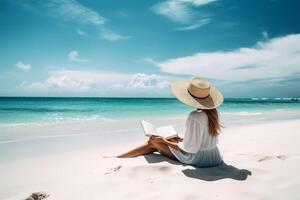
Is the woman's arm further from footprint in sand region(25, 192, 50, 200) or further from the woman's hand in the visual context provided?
footprint in sand region(25, 192, 50, 200)

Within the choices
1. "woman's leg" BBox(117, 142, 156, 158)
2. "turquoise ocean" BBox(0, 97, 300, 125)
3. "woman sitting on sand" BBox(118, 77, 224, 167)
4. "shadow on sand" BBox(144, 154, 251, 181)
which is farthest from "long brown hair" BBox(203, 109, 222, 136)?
"turquoise ocean" BBox(0, 97, 300, 125)

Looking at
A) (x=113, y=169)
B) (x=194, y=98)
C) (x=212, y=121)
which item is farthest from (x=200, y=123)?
(x=113, y=169)

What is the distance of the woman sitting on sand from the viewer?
362 centimetres

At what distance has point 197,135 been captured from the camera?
3.71 metres

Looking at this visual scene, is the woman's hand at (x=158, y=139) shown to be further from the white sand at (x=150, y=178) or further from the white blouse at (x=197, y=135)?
the white blouse at (x=197, y=135)

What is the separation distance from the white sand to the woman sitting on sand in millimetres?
174

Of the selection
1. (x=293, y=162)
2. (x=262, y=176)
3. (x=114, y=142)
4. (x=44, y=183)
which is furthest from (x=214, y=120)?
(x=114, y=142)

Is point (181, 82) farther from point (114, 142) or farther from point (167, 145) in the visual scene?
point (114, 142)

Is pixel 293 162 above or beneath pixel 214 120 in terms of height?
beneath

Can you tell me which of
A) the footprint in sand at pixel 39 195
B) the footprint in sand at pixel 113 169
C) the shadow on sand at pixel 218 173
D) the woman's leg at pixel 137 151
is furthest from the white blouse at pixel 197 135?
the footprint in sand at pixel 39 195

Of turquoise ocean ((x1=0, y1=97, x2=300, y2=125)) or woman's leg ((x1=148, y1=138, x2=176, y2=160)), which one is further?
turquoise ocean ((x1=0, y1=97, x2=300, y2=125))

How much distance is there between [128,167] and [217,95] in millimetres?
1733

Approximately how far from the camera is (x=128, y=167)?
384 cm

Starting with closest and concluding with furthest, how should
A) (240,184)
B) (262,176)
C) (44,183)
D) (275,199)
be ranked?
(275,199) → (240,184) → (262,176) → (44,183)
